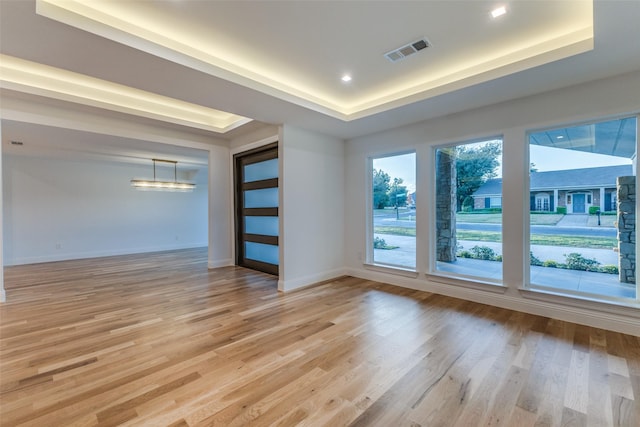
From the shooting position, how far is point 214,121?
5336 mm

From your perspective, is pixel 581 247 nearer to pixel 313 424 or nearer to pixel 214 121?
pixel 313 424

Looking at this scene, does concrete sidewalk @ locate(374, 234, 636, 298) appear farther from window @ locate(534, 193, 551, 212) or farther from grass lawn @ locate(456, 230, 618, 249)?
window @ locate(534, 193, 551, 212)

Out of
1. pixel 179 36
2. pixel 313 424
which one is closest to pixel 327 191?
pixel 179 36

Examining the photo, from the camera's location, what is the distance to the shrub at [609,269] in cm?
304

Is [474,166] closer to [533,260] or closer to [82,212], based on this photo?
[533,260]

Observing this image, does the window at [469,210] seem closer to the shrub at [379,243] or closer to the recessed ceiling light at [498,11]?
the shrub at [379,243]

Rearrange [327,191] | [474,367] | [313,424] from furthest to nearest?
[327,191] < [474,367] < [313,424]

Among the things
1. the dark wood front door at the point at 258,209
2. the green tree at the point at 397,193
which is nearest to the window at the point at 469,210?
the green tree at the point at 397,193

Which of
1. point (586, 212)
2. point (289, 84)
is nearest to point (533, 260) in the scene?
point (586, 212)

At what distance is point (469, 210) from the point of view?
4.04 metres

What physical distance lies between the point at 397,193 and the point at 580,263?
254cm

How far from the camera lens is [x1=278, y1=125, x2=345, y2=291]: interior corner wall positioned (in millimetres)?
4402

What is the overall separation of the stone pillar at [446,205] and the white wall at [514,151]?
0.16 metres

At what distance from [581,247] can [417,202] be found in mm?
2027
